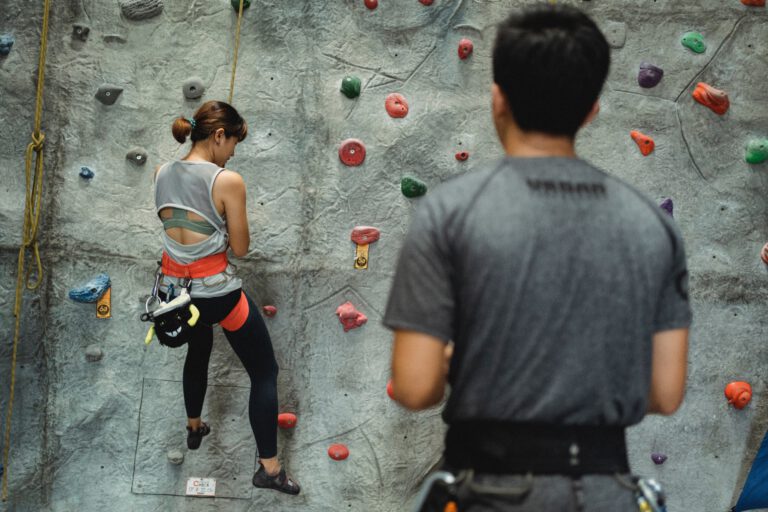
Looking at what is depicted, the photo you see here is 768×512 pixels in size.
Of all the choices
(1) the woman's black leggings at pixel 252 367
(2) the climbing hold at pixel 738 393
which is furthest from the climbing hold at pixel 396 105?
(2) the climbing hold at pixel 738 393

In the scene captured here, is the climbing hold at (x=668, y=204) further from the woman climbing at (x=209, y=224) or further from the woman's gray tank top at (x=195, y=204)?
the woman's gray tank top at (x=195, y=204)

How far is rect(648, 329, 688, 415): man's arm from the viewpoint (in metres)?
1.38

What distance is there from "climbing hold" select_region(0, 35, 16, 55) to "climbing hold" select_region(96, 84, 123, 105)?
1.37ft

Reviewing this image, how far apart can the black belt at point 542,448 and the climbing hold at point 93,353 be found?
2626 mm

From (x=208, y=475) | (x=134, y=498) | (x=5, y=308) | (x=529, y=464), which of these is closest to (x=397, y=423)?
(x=208, y=475)

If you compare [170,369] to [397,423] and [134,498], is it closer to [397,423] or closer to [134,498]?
[134,498]

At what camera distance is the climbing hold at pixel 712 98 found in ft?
11.7

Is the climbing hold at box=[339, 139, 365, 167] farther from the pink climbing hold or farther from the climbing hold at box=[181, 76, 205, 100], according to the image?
the climbing hold at box=[181, 76, 205, 100]

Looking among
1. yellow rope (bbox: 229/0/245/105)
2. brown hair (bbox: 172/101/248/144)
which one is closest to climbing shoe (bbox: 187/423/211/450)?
brown hair (bbox: 172/101/248/144)

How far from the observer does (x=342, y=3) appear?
141 inches

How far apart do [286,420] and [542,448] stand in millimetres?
2458

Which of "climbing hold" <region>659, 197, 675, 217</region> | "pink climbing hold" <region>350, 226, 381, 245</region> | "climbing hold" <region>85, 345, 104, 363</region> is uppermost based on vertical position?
"climbing hold" <region>659, 197, 675, 217</region>

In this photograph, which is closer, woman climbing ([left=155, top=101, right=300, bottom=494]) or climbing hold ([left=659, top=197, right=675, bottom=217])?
woman climbing ([left=155, top=101, right=300, bottom=494])

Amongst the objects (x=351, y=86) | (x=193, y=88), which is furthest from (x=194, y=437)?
(x=351, y=86)
